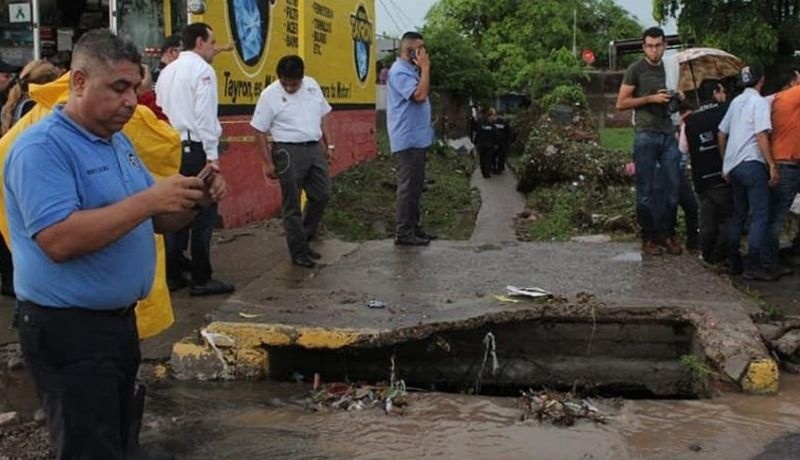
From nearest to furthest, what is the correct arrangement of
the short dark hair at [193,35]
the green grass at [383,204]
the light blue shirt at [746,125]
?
the short dark hair at [193,35] < the light blue shirt at [746,125] < the green grass at [383,204]

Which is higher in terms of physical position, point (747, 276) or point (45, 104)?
point (45, 104)

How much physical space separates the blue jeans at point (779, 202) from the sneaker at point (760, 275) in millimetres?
68

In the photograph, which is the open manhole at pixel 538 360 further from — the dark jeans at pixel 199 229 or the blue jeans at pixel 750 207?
the blue jeans at pixel 750 207

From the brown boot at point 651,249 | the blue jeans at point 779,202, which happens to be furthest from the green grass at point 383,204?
the blue jeans at point 779,202

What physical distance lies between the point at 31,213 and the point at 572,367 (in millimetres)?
3739

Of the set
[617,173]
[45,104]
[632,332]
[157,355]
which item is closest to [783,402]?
[632,332]

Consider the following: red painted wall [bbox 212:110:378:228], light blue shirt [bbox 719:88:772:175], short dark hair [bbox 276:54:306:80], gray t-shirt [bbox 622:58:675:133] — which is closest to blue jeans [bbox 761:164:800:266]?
light blue shirt [bbox 719:88:772:175]

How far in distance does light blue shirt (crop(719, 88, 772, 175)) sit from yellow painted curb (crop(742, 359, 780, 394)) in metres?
2.77

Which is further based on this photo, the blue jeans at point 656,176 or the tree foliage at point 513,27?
the tree foliage at point 513,27

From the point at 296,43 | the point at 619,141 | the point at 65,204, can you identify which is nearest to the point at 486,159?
the point at 619,141

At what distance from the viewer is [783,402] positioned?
4434mm

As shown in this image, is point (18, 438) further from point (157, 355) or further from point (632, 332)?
point (632, 332)

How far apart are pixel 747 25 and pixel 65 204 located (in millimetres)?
22123

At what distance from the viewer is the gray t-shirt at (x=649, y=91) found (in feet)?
23.1
